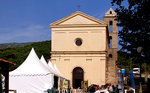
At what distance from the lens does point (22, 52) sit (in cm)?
5834

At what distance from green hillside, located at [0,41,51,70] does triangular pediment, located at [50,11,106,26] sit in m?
12.7

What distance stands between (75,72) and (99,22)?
7034 mm

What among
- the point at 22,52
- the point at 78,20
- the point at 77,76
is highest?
the point at 78,20

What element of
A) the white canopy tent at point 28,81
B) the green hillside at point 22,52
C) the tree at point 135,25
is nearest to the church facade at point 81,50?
the green hillside at point 22,52

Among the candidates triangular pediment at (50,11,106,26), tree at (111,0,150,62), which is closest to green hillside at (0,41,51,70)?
triangular pediment at (50,11,106,26)

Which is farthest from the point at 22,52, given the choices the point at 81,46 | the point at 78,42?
the point at 81,46

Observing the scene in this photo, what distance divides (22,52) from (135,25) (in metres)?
48.9

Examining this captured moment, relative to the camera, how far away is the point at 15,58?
159ft

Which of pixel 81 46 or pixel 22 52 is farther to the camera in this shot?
pixel 22 52

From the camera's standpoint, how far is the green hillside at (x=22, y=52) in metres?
46.4

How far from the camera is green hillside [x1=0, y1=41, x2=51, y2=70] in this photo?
46447 mm

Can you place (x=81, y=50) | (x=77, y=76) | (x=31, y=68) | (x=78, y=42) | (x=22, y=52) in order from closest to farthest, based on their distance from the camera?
(x=31, y=68) → (x=77, y=76) → (x=81, y=50) → (x=78, y=42) → (x=22, y=52)

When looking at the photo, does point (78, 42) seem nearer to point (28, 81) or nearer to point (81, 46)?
point (81, 46)

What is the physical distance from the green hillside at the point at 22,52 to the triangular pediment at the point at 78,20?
12.7 metres
